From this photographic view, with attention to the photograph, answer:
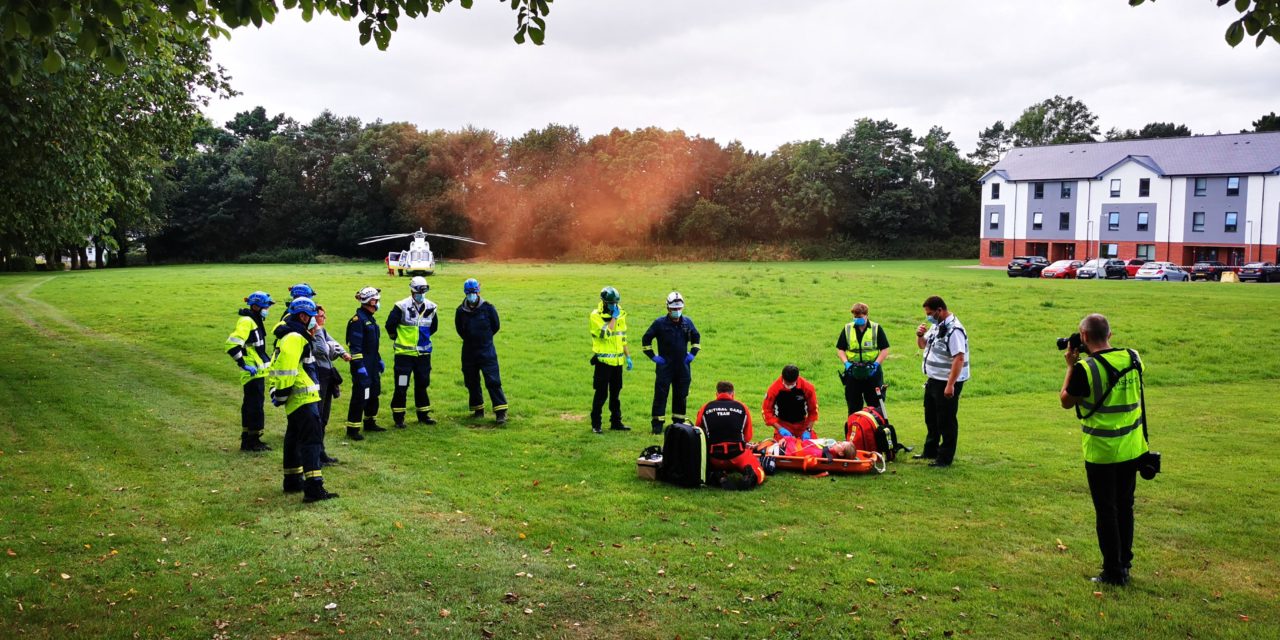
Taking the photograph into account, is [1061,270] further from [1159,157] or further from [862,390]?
[862,390]

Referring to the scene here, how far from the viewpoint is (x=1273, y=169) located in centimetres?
6781

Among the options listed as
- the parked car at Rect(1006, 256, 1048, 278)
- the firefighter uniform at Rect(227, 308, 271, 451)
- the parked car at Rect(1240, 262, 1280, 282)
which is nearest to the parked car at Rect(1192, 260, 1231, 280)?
the parked car at Rect(1240, 262, 1280, 282)

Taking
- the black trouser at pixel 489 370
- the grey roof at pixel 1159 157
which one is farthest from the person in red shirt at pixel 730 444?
the grey roof at pixel 1159 157

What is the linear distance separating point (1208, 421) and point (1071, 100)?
379 ft

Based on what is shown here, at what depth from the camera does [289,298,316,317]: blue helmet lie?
1027 cm

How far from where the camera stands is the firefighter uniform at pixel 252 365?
11938 mm

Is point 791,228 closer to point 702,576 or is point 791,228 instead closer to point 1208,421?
point 1208,421

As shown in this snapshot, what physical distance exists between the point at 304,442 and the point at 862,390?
7481 mm

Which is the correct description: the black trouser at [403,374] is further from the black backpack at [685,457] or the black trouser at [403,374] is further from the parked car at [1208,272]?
the parked car at [1208,272]

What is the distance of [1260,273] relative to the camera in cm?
5531

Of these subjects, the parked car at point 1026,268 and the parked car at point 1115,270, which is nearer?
the parked car at point 1115,270

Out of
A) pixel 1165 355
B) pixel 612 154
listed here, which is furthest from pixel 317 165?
pixel 1165 355

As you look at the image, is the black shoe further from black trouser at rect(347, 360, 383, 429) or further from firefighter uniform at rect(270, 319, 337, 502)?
black trouser at rect(347, 360, 383, 429)

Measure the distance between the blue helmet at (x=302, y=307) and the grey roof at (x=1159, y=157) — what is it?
7784 cm
